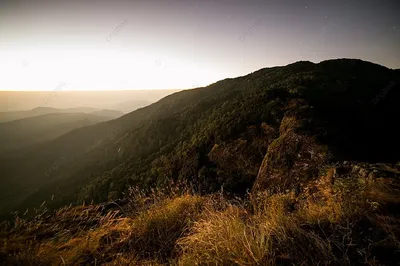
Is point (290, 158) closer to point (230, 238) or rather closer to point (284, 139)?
point (284, 139)

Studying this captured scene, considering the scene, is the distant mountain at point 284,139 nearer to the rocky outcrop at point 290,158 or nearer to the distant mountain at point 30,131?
the rocky outcrop at point 290,158

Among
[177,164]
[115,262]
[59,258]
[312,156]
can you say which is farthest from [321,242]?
[177,164]

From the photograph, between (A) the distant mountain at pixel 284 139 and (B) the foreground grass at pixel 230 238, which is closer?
(B) the foreground grass at pixel 230 238

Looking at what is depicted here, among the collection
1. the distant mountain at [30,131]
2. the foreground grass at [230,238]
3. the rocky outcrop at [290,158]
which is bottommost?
the distant mountain at [30,131]

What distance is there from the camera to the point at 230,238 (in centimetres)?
217

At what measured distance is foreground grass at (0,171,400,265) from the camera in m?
2.01

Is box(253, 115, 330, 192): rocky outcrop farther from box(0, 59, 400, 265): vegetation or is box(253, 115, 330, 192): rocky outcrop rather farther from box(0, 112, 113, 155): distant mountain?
box(0, 112, 113, 155): distant mountain

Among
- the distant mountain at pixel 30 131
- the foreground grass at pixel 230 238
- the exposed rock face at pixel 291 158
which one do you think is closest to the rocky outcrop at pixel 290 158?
the exposed rock face at pixel 291 158

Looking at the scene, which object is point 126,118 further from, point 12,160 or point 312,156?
point 312,156

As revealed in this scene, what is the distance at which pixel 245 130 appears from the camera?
56.9 feet

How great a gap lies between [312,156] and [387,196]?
20.4 ft

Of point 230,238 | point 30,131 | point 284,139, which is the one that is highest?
point 230,238

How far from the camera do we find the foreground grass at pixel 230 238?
201cm

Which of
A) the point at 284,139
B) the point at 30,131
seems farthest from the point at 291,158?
the point at 30,131
